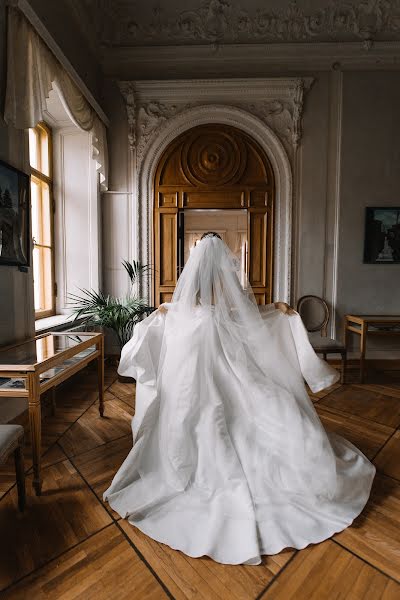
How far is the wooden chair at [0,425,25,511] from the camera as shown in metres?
1.49

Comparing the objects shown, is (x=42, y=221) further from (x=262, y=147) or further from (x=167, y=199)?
(x=262, y=147)

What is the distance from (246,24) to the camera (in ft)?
14.0

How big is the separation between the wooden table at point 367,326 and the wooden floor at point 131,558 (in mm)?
1839

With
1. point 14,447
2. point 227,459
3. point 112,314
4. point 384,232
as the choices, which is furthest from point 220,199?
point 14,447

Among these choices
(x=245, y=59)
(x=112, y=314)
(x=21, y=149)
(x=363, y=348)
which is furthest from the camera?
(x=245, y=59)

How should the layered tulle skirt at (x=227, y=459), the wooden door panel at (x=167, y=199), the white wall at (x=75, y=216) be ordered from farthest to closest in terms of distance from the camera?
the wooden door panel at (x=167, y=199) → the white wall at (x=75, y=216) → the layered tulle skirt at (x=227, y=459)

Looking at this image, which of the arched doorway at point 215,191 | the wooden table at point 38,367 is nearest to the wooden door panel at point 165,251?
the arched doorway at point 215,191

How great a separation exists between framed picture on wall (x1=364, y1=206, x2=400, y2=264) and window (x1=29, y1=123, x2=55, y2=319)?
428 cm

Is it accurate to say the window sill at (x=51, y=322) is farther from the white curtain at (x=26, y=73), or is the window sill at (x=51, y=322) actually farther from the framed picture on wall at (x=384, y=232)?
the framed picture on wall at (x=384, y=232)

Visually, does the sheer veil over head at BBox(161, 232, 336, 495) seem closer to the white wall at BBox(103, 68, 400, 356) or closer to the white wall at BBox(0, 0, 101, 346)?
the white wall at BBox(0, 0, 101, 346)

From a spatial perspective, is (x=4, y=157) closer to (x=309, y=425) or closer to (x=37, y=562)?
(x=37, y=562)

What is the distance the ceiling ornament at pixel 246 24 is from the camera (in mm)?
4191

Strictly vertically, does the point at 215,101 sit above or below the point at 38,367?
above

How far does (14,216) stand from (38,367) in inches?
56.0
